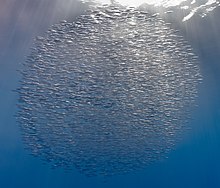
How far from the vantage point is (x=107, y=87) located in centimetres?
1314

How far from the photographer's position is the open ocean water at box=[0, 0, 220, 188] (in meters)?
10.5

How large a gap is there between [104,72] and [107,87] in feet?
3.34

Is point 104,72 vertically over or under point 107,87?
over

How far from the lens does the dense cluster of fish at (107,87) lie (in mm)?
10578

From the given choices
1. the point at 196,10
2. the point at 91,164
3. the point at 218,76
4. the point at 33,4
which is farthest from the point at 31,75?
the point at 218,76

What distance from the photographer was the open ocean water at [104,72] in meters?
10.5

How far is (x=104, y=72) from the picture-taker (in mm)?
12266

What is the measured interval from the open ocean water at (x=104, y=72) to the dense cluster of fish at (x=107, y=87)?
37 mm

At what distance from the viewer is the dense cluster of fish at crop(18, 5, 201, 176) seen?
34.7ft

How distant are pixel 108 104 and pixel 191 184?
40287mm

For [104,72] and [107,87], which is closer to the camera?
[104,72]

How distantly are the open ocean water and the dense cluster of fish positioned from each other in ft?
0.12

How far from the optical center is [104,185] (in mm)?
42531

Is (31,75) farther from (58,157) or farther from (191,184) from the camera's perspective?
(191,184)
